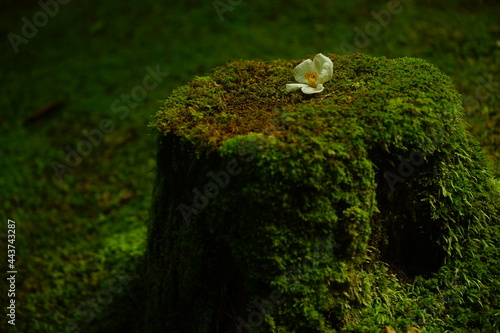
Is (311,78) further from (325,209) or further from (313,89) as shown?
(325,209)

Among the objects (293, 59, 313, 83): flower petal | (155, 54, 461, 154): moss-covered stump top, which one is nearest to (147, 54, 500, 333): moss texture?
(155, 54, 461, 154): moss-covered stump top

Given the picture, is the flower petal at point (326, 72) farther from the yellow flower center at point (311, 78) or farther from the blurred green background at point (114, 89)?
the blurred green background at point (114, 89)

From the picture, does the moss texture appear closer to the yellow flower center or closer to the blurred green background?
the yellow flower center

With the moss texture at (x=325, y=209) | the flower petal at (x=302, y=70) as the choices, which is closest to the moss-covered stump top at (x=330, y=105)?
the moss texture at (x=325, y=209)

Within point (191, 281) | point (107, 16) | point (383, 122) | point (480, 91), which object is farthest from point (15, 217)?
point (480, 91)

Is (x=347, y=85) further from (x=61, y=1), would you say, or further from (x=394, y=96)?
(x=61, y=1)

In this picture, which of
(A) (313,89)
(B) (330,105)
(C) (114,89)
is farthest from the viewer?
(C) (114,89)

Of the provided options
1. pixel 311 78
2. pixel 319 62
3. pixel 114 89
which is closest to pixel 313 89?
pixel 311 78
